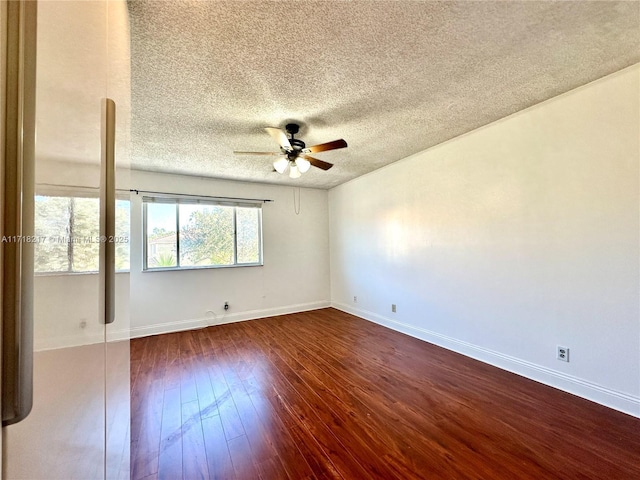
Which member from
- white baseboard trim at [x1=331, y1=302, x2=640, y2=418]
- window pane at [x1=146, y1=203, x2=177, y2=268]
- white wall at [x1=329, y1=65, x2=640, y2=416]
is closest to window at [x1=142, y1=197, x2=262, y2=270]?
window pane at [x1=146, y1=203, x2=177, y2=268]

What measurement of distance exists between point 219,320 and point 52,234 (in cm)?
411

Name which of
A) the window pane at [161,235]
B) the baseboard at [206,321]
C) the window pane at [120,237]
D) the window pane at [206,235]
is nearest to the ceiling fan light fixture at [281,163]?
the window pane at [120,237]

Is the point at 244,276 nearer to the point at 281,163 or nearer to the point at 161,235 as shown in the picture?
the point at 161,235

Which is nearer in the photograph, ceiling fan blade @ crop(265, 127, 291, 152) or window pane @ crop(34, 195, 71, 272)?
window pane @ crop(34, 195, 71, 272)

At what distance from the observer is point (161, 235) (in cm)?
392

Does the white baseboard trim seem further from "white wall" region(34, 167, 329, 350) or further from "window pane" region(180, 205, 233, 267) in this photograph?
"window pane" region(180, 205, 233, 267)

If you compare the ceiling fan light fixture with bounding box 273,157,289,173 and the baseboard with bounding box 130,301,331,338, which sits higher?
the ceiling fan light fixture with bounding box 273,157,289,173

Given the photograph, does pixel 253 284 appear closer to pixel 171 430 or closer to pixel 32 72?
pixel 171 430

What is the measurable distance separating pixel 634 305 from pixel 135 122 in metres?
4.27

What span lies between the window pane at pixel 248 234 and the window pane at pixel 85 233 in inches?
151

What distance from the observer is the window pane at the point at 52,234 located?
1.54ft

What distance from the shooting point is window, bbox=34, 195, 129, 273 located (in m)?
0.48

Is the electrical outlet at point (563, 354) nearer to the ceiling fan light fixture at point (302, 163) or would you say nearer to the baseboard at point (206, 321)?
the ceiling fan light fixture at point (302, 163)

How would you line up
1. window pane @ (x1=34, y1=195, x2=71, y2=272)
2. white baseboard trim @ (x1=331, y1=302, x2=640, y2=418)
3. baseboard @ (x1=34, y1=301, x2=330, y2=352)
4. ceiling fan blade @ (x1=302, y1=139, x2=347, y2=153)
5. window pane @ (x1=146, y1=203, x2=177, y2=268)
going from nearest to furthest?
window pane @ (x1=34, y1=195, x2=71, y2=272) < baseboard @ (x1=34, y1=301, x2=330, y2=352) < white baseboard trim @ (x1=331, y1=302, x2=640, y2=418) < ceiling fan blade @ (x1=302, y1=139, x2=347, y2=153) < window pane @ (x1=146, y1=203, x2=177, y2=268)
